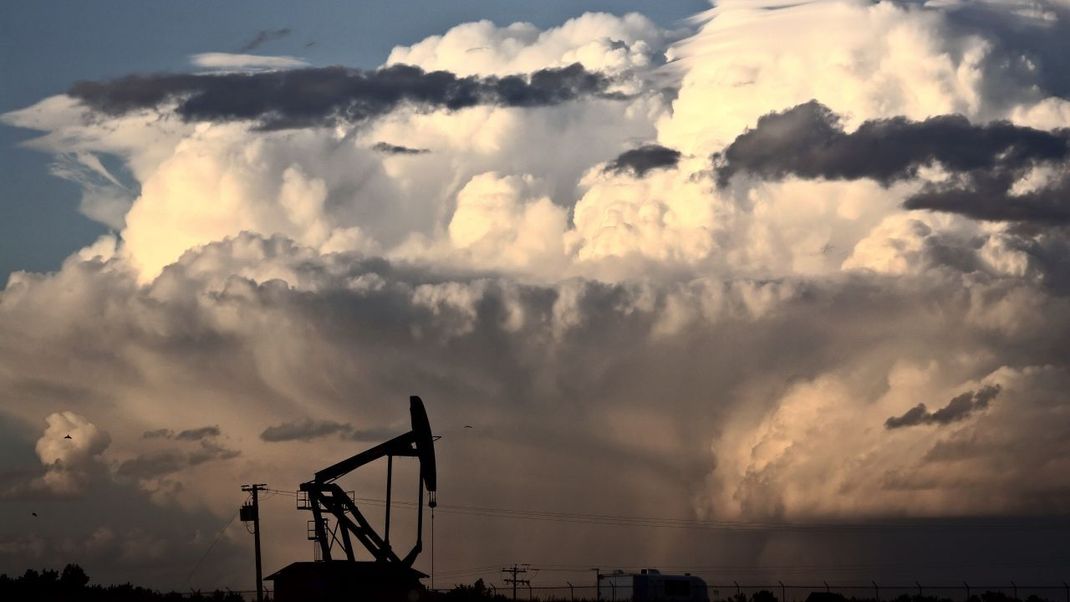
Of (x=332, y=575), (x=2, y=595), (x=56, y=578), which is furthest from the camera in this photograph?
(x=56, y=578)

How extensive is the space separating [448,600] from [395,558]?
816 cm

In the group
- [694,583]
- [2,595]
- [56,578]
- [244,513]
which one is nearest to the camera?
[694,583]

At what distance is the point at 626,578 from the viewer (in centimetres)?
8394

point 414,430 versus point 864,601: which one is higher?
point 414,430

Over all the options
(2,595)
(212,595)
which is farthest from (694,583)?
(2,595)

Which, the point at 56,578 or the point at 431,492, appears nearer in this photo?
the point at 431,492

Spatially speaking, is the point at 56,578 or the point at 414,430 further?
the point at 56,578

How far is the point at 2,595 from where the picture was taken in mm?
89750

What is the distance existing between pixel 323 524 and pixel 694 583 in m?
20.3

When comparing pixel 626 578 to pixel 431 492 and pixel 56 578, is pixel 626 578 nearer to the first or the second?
pixel 431 492

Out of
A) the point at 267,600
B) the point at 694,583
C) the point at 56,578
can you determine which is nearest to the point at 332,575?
the point at 267,600

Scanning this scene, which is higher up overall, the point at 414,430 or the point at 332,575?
the point at 414,430

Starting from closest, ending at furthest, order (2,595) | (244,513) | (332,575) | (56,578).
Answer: (332,575) < (2,595) < (56,578) < (244,513)

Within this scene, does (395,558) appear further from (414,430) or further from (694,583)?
(694,583)
